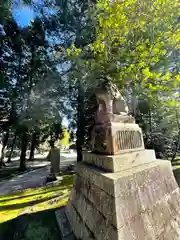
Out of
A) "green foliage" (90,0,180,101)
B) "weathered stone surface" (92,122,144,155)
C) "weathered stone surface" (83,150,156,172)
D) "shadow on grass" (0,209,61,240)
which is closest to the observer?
"weathered stone surface" (83,150,156,172)

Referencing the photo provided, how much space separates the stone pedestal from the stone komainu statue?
47 centimetres

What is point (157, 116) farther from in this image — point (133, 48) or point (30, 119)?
point (30, 119)

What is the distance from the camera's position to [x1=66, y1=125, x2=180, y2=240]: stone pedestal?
144 centimetres

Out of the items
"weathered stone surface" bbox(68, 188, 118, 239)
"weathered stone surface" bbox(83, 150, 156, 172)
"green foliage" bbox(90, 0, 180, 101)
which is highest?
"green foliage" bbox(90, 0, 180, 101)

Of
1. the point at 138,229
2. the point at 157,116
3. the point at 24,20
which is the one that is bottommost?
the point at 138,229

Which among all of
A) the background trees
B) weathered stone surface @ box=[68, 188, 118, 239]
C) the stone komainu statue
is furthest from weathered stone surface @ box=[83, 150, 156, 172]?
the background trees

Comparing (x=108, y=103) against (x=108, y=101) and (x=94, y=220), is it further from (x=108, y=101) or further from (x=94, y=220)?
(x=94, y=220)

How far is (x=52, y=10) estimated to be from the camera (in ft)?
29.9

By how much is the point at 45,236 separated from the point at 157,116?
22.6 feet

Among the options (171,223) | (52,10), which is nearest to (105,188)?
(171,223)

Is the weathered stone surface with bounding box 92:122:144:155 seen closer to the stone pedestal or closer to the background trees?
the stone pedestal

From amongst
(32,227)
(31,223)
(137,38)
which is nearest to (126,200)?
(32,227)

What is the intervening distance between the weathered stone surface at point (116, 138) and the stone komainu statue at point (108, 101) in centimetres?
24

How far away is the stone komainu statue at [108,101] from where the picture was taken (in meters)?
2.33
